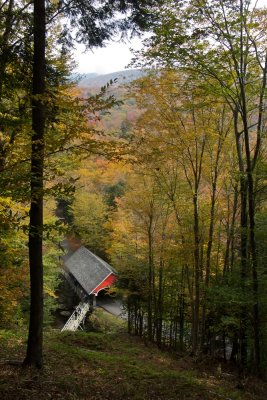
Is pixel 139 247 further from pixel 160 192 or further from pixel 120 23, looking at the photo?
pixel 120 23

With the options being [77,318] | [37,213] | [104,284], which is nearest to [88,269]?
[104,284]

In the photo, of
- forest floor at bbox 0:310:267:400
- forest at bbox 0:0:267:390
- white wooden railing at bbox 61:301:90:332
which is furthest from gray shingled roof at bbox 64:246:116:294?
forest floor at bbox 0:310:267:400

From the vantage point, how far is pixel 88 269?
3016 cm

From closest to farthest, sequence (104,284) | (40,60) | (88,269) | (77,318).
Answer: (40,60) < (77,318) < (104,284) < (88,269)

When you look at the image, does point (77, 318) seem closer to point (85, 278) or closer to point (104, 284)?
point (104, 284)

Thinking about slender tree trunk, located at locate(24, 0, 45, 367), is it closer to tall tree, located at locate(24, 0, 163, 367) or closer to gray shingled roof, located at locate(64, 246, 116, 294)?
tall tree, located at locate(24, 0, 163, 367)

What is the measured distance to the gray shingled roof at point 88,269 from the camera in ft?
91.3

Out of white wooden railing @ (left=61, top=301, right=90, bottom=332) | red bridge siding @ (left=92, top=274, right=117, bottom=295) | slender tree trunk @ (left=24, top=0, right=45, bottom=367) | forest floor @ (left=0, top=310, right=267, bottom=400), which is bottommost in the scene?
white wooden railing @ (left=61, top=301, right=90, bottom=332)

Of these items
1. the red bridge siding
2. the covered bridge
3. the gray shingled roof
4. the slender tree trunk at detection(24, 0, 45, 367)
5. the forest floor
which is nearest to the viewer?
the forest floor

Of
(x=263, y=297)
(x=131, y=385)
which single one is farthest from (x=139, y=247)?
(x=131, y=385)

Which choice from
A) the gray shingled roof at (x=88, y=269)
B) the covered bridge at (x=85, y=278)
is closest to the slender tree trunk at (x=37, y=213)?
the covered bridge at (x=85, y=278)

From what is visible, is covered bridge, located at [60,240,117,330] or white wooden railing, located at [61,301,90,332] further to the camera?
covered bridge, located at [60,240,117,330]

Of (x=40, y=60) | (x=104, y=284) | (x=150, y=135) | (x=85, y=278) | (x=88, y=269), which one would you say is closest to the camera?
(x=40, y=60)

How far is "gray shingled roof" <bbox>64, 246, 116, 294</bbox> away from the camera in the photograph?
2783cm
